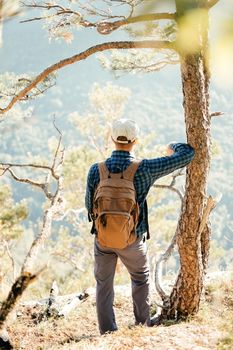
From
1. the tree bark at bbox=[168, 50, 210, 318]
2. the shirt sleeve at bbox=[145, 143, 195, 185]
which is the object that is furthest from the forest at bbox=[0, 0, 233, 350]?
the shirt sleeve at bbox=[145, 143, 195, 185]

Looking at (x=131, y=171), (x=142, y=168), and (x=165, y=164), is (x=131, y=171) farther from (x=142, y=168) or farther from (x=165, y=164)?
(x=165, y=164)

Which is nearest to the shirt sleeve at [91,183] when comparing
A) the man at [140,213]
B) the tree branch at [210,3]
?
the man at [140,213]

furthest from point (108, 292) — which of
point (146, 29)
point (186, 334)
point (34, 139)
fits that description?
point (34, 139)

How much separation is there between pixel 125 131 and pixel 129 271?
110 centimetres

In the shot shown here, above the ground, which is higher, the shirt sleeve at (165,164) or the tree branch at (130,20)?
the tree branch at (130,20)

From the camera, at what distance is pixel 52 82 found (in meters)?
4.36

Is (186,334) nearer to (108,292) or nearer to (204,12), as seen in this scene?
(108,292)

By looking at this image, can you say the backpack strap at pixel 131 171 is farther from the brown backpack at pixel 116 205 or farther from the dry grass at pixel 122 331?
the dry grass at pixel 122 331

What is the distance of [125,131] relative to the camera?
3020 mm

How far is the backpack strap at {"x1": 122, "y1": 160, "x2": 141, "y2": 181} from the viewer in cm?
298

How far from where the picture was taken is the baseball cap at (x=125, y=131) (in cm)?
301

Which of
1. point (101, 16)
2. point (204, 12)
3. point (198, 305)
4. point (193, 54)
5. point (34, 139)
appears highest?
point (34, 139)

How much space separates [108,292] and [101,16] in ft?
7.82

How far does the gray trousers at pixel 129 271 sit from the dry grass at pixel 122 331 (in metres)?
0.15
